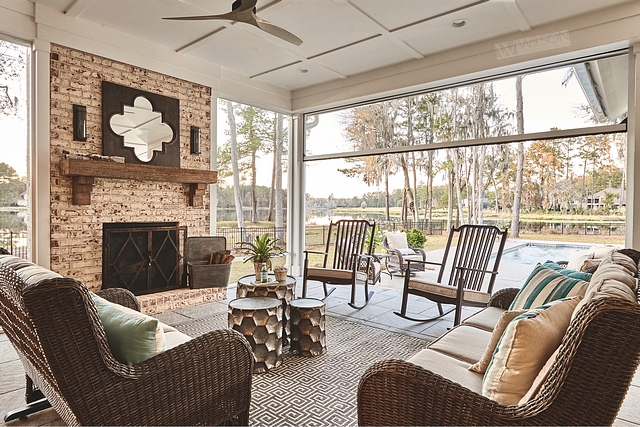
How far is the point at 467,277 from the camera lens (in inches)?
157

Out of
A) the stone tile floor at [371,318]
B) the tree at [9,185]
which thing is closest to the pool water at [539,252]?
the stone tile floor at [371,318]

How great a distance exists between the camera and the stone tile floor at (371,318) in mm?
2299

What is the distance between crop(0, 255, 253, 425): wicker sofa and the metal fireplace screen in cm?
244

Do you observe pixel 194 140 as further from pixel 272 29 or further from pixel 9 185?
pixel 272 29

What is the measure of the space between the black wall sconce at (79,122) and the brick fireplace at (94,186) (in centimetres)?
5

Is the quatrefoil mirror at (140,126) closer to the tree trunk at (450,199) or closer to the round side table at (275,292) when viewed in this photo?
the round side table at (275,292)

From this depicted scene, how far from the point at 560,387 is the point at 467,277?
2.95 m

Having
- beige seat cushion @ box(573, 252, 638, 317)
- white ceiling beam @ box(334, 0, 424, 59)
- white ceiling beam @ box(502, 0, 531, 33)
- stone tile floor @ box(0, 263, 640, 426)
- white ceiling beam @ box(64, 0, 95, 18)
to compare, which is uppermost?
white ceiling beam @ box(64, 0, 95, 18)

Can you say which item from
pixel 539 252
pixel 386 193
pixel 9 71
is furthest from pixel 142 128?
pixel 539 252

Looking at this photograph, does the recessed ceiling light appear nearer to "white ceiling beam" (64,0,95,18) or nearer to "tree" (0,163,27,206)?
"white ceiling beam" (64,0,95,18)

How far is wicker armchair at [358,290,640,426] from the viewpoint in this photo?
3.49ft

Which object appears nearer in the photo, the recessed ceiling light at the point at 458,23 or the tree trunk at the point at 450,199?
the recessed ceiling light at the point at 458,23

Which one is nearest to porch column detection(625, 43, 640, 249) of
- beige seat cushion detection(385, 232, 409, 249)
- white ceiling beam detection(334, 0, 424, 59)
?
white ceiling beam detection(334, 0, 424, 59)

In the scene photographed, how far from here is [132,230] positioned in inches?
172
